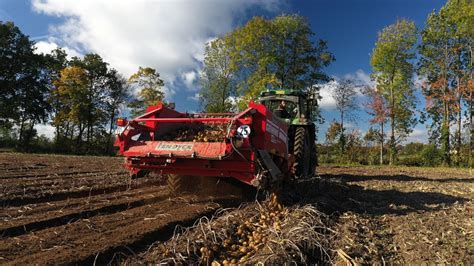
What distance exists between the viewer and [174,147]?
576cm

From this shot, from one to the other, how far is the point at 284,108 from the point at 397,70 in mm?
23286

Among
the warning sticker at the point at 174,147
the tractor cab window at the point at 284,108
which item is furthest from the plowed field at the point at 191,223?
the tractor cab window at the point at 284,108

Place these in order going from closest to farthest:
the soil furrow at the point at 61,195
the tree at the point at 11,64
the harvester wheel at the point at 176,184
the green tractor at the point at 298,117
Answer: the soil furrow at the point at 61,195, the harvester wheel at the point at 176,184, the green tractor at the point at 298,117, the tree at the point at 11,64

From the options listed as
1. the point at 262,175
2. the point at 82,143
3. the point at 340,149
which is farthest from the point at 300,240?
the point at 82,143

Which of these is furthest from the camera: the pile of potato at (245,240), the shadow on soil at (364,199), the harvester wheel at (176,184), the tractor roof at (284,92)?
the tractor roof at (284,92)

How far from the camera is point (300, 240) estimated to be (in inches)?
152

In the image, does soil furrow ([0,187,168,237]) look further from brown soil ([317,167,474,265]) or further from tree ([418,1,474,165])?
tree ([418,1,474,165])

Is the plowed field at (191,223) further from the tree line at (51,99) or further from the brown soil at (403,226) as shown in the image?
the tree line at (51,99)

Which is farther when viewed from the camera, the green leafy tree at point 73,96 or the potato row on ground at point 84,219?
the green leafy tree at point 73,96

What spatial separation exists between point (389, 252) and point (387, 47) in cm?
2835

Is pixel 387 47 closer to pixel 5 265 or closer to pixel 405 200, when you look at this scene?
pixel 405 200

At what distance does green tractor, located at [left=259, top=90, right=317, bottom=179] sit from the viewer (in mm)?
8359

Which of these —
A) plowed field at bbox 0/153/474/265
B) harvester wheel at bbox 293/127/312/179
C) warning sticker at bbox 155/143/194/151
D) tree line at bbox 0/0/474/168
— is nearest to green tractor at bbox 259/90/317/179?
harvester wheel at bbox 293/127/312/179

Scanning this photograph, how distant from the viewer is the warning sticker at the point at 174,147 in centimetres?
570
